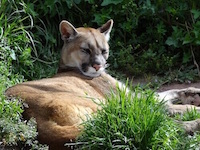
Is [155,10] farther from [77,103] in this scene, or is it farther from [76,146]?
[76,146]

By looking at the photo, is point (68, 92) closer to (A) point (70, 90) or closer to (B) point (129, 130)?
(A) point (70, 90)

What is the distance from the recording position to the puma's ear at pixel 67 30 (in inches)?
310

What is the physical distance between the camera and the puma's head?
25.0ft

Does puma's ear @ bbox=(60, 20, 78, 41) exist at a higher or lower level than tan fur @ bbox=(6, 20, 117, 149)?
higher

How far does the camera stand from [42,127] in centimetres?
564

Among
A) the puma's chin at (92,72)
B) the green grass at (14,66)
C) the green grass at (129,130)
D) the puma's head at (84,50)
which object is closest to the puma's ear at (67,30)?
the puma's head at (84,50)

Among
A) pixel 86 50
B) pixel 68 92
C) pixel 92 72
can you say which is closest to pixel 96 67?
pixel 92 72

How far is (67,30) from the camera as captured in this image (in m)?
7.92

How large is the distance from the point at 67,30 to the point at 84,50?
41 cm

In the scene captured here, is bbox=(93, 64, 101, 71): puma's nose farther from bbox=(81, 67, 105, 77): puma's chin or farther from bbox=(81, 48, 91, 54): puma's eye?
bbox=(81, 48, 91, 54): puma's eye

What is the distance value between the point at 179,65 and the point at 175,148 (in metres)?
4.81

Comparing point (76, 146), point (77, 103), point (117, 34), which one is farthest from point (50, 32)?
point (76, 146)

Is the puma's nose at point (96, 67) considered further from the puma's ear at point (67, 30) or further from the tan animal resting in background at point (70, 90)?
the puma's ear at point (67, 30)

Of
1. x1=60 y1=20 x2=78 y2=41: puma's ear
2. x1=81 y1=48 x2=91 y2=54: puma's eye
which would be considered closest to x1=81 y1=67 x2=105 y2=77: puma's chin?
x1=81 y1=48 x2=91 y2=54: puma's eye
